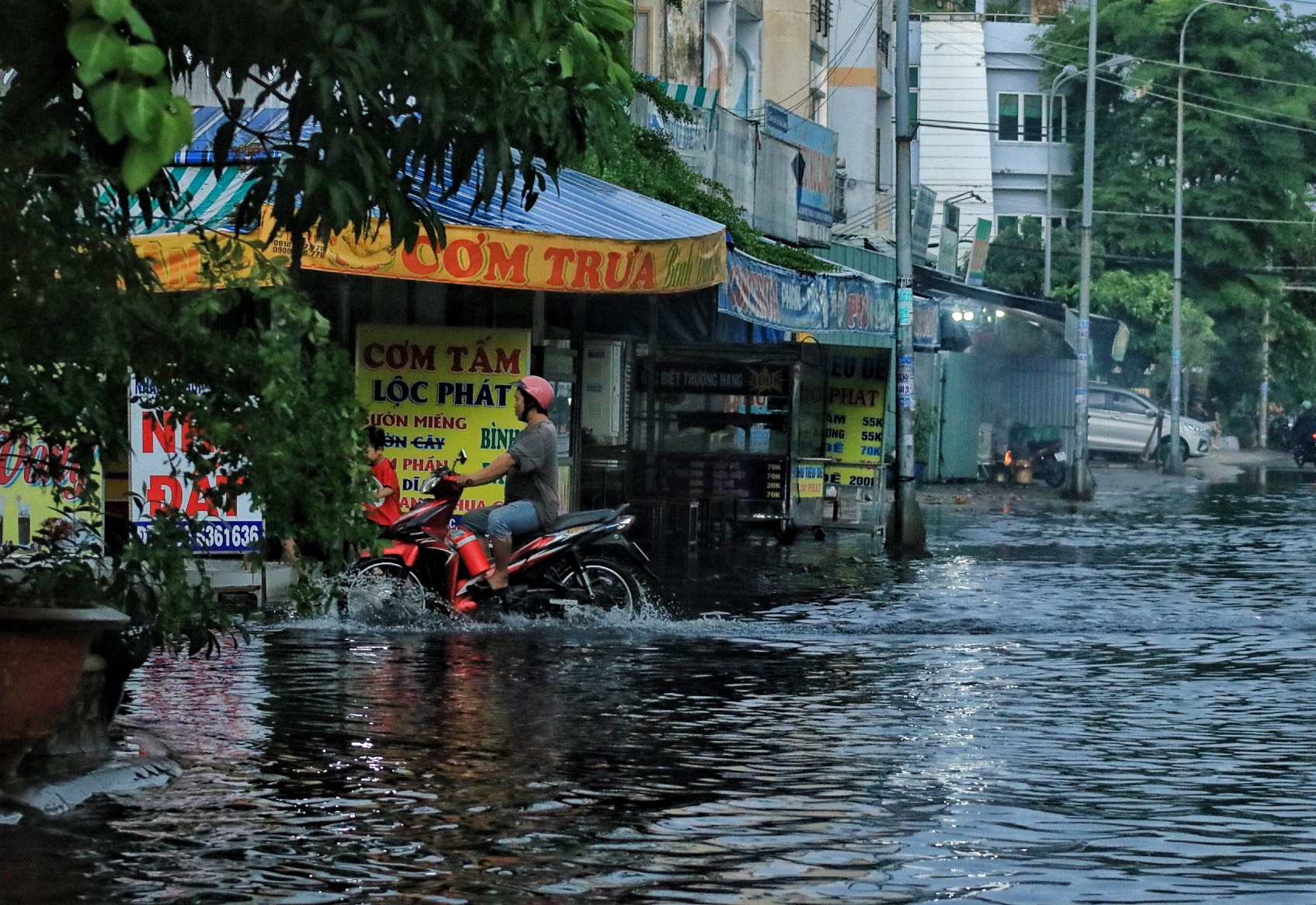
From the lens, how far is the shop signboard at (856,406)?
28.1 meters

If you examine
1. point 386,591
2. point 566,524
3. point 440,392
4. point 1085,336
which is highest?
point 1085,336

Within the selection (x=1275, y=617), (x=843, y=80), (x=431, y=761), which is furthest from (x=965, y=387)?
(x=431, y=761)

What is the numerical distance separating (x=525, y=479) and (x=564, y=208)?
4.86 metres

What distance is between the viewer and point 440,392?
749 inches

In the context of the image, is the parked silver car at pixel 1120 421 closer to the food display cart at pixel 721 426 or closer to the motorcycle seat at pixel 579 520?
the food display cart at pixel 721 426

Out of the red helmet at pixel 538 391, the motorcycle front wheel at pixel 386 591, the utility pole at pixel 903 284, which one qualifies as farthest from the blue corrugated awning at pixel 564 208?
the utility pole at pixel 903 284

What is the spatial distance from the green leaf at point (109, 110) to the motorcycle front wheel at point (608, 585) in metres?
10.7

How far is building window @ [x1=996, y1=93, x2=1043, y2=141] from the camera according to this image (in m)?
78.7

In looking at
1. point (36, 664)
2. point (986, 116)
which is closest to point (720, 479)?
point (36, 664)

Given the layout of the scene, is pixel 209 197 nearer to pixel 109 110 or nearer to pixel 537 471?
pixel 537 471

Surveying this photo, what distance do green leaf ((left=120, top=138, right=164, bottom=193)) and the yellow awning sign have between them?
10.5 meters

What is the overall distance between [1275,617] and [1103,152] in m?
54.3

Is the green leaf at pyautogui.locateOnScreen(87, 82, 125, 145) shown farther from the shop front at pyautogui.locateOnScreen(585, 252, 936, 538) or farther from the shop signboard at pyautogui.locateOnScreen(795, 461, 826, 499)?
the shop signboard at pyautogui.locateOnScreen(795, 461, 826, 499)

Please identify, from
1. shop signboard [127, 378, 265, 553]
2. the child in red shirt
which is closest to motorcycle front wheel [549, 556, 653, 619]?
the child in red shirt
